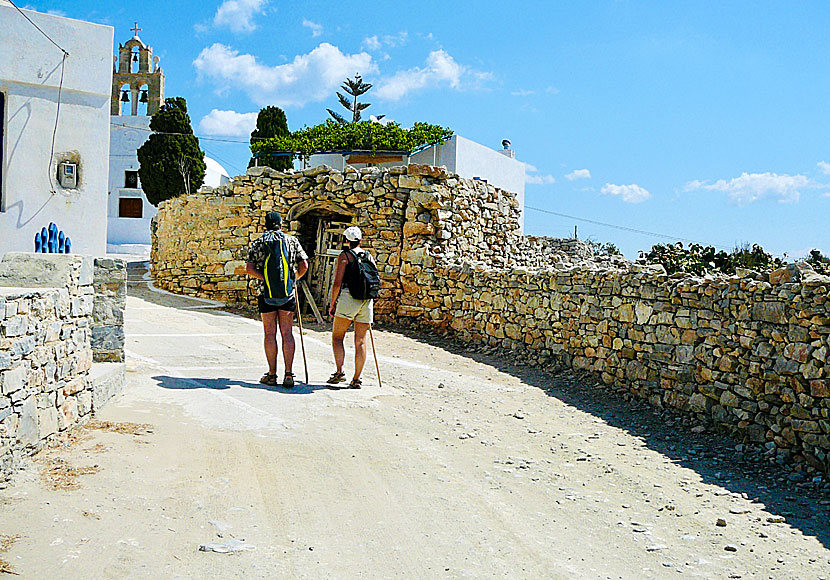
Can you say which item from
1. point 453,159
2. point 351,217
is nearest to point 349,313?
point 351,217

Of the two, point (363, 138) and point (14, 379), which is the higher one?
point (363, 138)

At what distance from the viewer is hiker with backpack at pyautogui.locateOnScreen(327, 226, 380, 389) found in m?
7.55

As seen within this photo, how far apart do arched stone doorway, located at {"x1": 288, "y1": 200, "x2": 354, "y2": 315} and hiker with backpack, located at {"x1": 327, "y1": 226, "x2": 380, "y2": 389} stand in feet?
21.9

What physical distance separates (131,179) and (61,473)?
1260 inches

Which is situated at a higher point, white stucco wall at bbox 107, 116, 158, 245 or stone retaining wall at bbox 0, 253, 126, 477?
white stucco wall at bbox 107, 116, 158, 245

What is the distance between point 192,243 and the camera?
629 inches

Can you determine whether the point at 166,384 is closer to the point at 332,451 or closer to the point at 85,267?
the point at 85,267

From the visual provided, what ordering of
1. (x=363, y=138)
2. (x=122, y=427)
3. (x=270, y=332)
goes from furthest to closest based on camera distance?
(x=363, y=138) < (x=270, y=332) < (x=122, y=427)

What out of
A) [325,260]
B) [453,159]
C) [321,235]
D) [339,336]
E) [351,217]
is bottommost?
[339,336]

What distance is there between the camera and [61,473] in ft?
14.7

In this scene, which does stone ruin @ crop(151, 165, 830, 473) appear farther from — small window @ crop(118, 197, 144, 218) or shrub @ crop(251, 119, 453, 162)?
small window @ crop(118, 197, 144, 218)

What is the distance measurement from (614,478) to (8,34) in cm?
1139

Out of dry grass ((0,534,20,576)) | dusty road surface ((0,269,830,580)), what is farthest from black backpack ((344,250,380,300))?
dry grass ((0,534,20,576))

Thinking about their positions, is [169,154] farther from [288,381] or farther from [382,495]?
[382,495]
